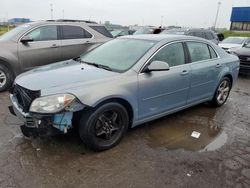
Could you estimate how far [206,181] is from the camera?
2781 mm

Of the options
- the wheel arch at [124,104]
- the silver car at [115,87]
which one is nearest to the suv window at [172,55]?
the silver car at [115,87]

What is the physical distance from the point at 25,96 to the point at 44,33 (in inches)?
149

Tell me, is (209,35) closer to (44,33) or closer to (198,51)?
(198,51)

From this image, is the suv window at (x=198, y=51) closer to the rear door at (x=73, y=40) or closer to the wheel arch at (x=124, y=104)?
the wheel arch at (x=124, y=104)

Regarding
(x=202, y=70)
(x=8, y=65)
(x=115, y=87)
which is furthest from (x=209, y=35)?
(x=115, y=87)

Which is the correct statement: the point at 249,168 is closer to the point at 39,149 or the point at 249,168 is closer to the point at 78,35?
the point at 39,149

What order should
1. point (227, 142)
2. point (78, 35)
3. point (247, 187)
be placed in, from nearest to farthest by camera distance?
1. point (247, 187)
2. point (227, 142)
3. point (78, 35)

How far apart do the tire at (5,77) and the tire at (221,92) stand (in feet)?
15.9

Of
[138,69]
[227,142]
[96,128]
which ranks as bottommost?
[227,142]

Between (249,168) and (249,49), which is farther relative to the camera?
(249,49)

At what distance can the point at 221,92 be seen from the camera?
526 cm

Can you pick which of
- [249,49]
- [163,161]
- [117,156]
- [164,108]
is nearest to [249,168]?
[163,161]

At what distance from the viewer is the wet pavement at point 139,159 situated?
2730mm

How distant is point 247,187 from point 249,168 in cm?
44
